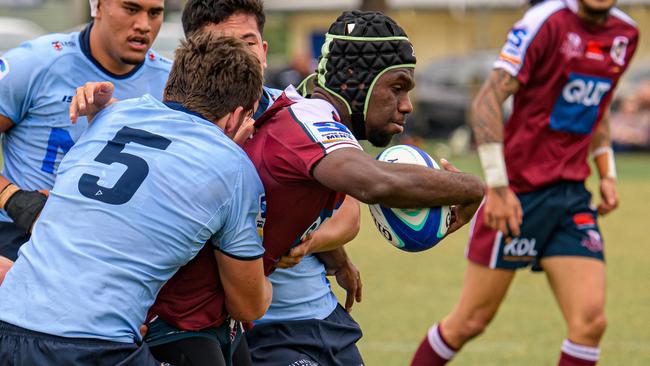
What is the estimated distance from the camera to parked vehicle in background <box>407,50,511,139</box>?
81.6ft

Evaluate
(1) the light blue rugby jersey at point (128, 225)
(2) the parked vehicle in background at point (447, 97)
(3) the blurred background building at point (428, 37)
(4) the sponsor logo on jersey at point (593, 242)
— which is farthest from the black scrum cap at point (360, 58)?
(2) the parked vehicle in background at point (447, 97)

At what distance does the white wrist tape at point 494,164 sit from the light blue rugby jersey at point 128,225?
9.07 ft

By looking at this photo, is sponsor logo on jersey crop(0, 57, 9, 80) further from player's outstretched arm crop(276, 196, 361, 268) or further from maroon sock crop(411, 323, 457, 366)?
maroon sock crop(411, 323, 457, 366)

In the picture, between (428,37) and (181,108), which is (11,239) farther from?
(428,37)

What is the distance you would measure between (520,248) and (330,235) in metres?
2.54

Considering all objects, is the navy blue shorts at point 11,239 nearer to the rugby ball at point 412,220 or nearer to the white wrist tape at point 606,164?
the rugby ball at point 412,220

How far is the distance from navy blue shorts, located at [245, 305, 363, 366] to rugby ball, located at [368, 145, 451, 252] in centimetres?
56

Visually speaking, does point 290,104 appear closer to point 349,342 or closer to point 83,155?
point 83,155

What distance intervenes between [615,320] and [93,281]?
6.35m

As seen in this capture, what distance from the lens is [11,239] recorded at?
5023mm

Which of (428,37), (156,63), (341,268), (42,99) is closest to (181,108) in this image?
(341,268)

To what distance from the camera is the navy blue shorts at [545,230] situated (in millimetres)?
6559

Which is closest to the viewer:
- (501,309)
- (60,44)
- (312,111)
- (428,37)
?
(312,111)

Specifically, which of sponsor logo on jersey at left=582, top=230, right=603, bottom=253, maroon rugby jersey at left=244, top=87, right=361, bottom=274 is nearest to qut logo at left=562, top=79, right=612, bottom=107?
sponsor logo on jersey at left=582, top=230, right=603, bottom=253
